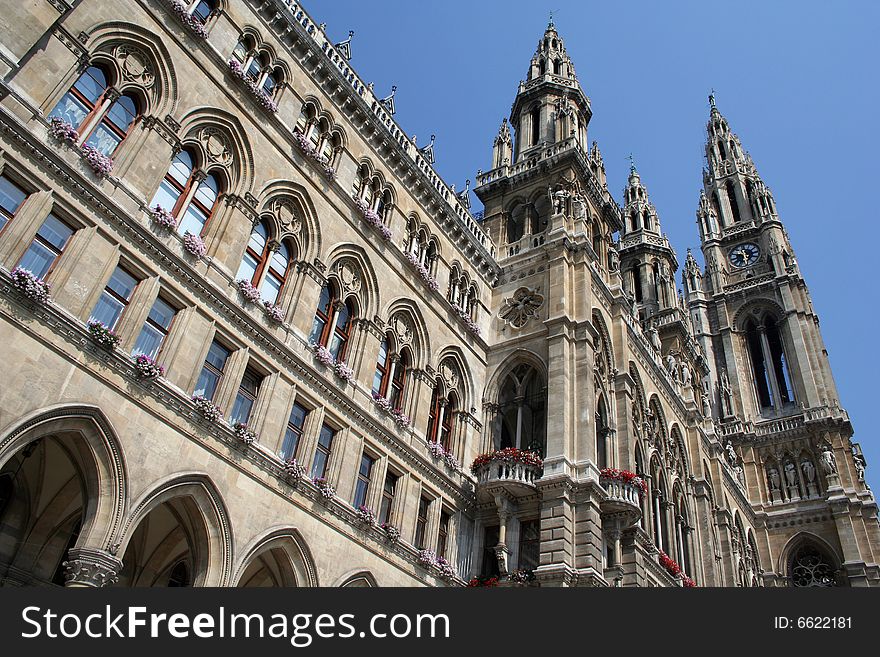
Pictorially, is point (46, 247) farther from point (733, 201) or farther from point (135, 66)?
point (733, 201)

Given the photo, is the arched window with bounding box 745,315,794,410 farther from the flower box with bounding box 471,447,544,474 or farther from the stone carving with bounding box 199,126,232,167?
the stone carving with bounding box 199,126,232,167

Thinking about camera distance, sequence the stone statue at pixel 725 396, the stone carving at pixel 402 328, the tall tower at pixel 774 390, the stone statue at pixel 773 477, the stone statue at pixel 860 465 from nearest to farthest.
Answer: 1. the stone carving at pixel 402 328
2. the tall tower at pixel 774 390
3. the stone statue at pixel 860 465
4. the stone statue at pixel 773 477
5. the stone statue at pixel 725 396

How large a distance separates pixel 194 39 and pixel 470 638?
16358 millimetres

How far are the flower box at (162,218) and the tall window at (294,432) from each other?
5595 mm

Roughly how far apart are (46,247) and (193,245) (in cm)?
343

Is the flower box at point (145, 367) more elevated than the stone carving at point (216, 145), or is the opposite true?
the stone carving at point (216, 145)

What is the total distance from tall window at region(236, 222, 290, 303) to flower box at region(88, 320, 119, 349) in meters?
4.75

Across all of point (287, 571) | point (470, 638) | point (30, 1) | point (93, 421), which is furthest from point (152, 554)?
point (30, 1)

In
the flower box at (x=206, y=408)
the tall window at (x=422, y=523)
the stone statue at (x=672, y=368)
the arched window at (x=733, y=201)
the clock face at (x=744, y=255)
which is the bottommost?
the flower box at (x=206, y=408)

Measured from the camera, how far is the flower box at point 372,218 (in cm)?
2398

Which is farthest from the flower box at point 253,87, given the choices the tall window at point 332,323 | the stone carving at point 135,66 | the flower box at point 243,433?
the flower box at point 243,433

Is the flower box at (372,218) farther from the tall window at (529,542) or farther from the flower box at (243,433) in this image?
the tall window at (529,542)

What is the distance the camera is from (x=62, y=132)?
50.2ft

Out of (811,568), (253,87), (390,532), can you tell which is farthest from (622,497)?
(811,568)
